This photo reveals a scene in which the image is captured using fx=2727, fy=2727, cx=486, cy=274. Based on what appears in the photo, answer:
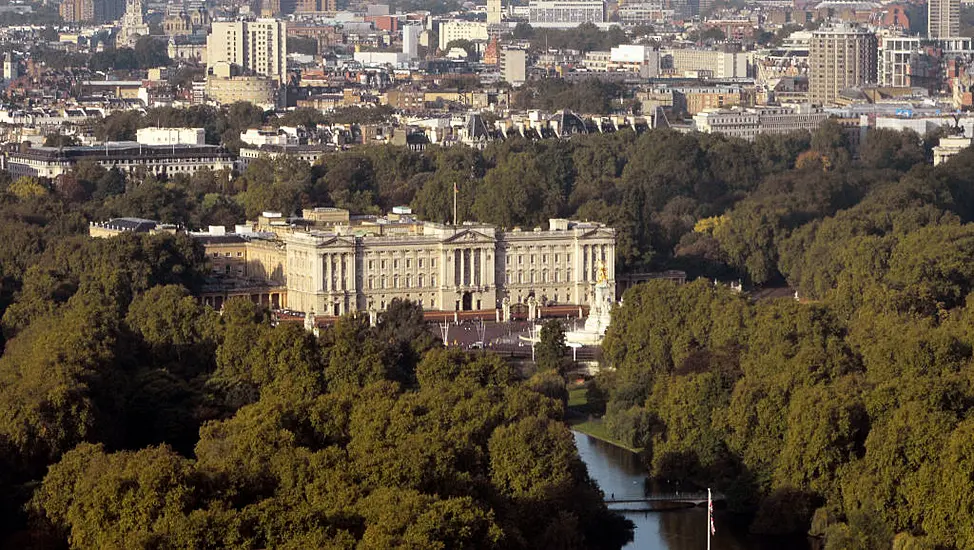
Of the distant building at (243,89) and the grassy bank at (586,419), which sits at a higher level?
the distant building at (243,89)

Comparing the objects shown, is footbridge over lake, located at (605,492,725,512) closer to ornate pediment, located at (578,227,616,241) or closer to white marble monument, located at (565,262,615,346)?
white marble monument, located at (565,262,615,346)

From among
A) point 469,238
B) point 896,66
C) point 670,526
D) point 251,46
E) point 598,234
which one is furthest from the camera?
point 251,46

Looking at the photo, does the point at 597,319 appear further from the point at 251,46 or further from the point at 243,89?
the point at 251,46

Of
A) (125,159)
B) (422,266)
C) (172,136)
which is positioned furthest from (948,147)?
(422,266)

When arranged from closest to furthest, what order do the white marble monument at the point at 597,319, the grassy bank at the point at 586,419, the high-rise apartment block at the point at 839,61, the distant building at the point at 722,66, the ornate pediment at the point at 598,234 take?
the grassy bank at the point at 586,419
the white marble monument at the point at 597,319
the ornate pediment at the point at 598,234
the high-rise apartment block at the point at 839,61
the distant building at the point at 722,66

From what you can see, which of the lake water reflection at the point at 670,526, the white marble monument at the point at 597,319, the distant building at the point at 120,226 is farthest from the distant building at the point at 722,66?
the lake water reflection at the point at 670,526

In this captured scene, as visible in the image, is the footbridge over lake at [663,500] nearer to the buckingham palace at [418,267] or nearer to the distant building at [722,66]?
the buckingham palace at [418,267]

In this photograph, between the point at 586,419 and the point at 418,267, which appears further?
the point at 418,267

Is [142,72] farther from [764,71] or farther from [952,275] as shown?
[952,275]

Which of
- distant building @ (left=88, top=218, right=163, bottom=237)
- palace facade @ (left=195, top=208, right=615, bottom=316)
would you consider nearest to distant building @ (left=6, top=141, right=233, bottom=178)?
distant building @ (left=88, top=218, right=163, bottom=237)
